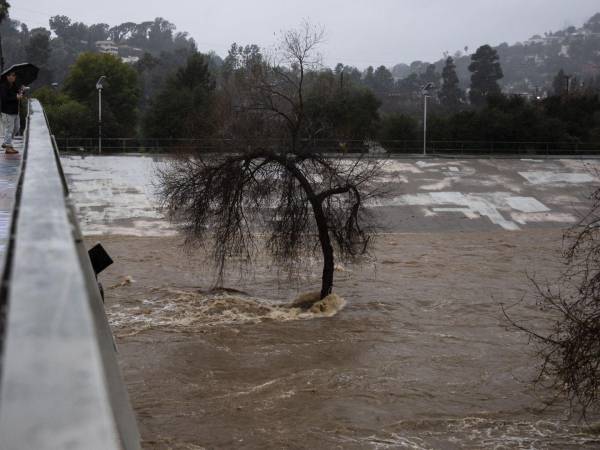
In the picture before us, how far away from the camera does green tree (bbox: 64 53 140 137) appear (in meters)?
66.5

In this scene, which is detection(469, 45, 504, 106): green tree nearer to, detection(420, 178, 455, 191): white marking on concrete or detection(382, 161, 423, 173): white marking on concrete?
detection(382, 161, 423, 173): white marking on concrete

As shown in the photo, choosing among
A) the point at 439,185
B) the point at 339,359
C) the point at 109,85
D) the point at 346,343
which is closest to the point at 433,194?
the point at 439,185

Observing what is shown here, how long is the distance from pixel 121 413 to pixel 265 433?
11.0 meters

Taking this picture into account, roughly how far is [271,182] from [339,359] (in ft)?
21.7

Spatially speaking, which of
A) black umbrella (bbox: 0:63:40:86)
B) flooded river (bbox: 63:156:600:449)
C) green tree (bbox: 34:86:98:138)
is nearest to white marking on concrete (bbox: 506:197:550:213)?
flooded river (bbox: 63:156:600:449)

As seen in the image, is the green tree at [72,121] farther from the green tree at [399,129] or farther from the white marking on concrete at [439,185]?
the white marking on concrete at [439,185]

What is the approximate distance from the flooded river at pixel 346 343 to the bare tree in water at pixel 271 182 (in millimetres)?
2053

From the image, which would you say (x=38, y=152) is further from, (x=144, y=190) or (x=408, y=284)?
(x=144, y=190)

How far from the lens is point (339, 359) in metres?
17.1

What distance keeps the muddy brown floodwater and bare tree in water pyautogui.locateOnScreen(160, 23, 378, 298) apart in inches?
82.6

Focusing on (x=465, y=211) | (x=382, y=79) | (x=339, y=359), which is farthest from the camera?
(x=382, y=79)

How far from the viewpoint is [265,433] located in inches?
485

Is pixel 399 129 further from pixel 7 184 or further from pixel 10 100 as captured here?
pixel 7 184

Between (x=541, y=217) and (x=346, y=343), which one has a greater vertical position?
(x=541, y=217)
